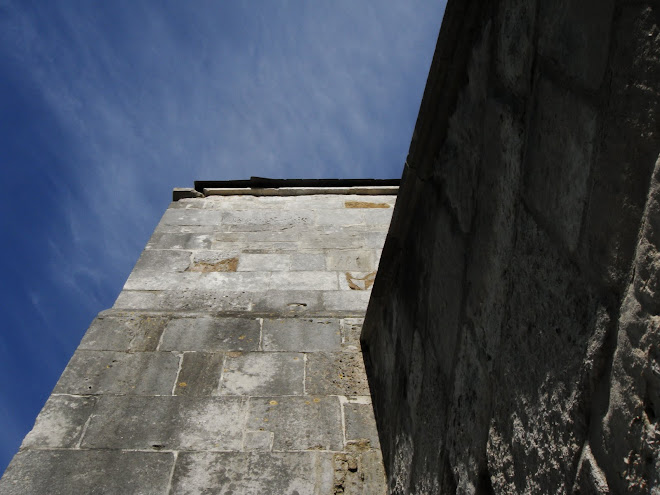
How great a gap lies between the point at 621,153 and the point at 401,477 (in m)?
1.86

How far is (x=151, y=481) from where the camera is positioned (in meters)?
2.89

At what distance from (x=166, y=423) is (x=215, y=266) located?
166 cm

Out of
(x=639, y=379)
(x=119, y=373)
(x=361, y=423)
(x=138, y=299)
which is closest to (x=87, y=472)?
(x=119, y=373)

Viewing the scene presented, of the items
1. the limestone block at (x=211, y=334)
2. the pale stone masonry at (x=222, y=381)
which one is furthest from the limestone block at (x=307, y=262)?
the limestone block at (x=211, y=334)

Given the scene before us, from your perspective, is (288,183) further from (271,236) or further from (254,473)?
(254,473)

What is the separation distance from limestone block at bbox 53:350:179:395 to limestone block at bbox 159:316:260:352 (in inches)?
4.9

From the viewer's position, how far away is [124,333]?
3852mm

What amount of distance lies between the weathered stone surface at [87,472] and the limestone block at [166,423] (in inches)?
2.5

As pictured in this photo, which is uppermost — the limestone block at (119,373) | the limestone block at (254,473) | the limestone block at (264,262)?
the limestone block at (119,373)

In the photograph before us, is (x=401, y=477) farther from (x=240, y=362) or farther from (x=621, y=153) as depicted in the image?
(x=621, y=153)

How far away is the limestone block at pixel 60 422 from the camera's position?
3076mm

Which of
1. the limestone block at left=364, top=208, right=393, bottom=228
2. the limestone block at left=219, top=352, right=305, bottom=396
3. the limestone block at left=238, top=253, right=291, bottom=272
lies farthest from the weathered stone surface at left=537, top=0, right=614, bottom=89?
the limestone block at left=364, top=208, right=393, bottom=228

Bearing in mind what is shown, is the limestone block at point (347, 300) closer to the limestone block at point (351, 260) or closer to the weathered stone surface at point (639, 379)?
the limestone block at point (351, 260)

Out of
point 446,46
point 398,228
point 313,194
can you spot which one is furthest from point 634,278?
point 313,194
